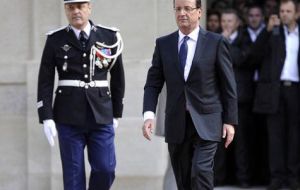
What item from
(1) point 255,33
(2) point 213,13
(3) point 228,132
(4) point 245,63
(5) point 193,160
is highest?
(2) point 213,13

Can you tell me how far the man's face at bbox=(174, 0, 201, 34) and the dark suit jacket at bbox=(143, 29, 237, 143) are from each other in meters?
0.12

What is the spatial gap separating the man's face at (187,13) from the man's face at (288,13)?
277 cm

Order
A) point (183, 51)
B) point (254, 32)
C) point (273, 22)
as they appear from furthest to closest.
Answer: point (254, 32)
point (273, 22)
point (183, 51)

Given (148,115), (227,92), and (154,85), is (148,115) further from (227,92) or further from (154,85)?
(227,92)

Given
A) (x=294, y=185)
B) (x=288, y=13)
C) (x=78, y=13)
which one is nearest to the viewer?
(x=78, y=13)

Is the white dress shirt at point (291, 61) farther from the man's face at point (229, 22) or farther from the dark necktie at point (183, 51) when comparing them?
the dark necktie at point (183, 51)

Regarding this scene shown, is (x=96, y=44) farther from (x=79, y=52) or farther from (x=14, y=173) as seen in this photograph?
(x=14, y=173)

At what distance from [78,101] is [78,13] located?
0.68 m

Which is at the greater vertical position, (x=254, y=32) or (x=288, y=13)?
(x=288, y=13)

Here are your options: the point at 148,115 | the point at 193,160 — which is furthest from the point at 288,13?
the point at 193,160

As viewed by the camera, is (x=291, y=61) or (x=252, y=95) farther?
(x=252, y=95)

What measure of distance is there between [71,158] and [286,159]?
9.70 ft

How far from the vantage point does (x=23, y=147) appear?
9141 millimetres

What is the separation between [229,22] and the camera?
9.59m
